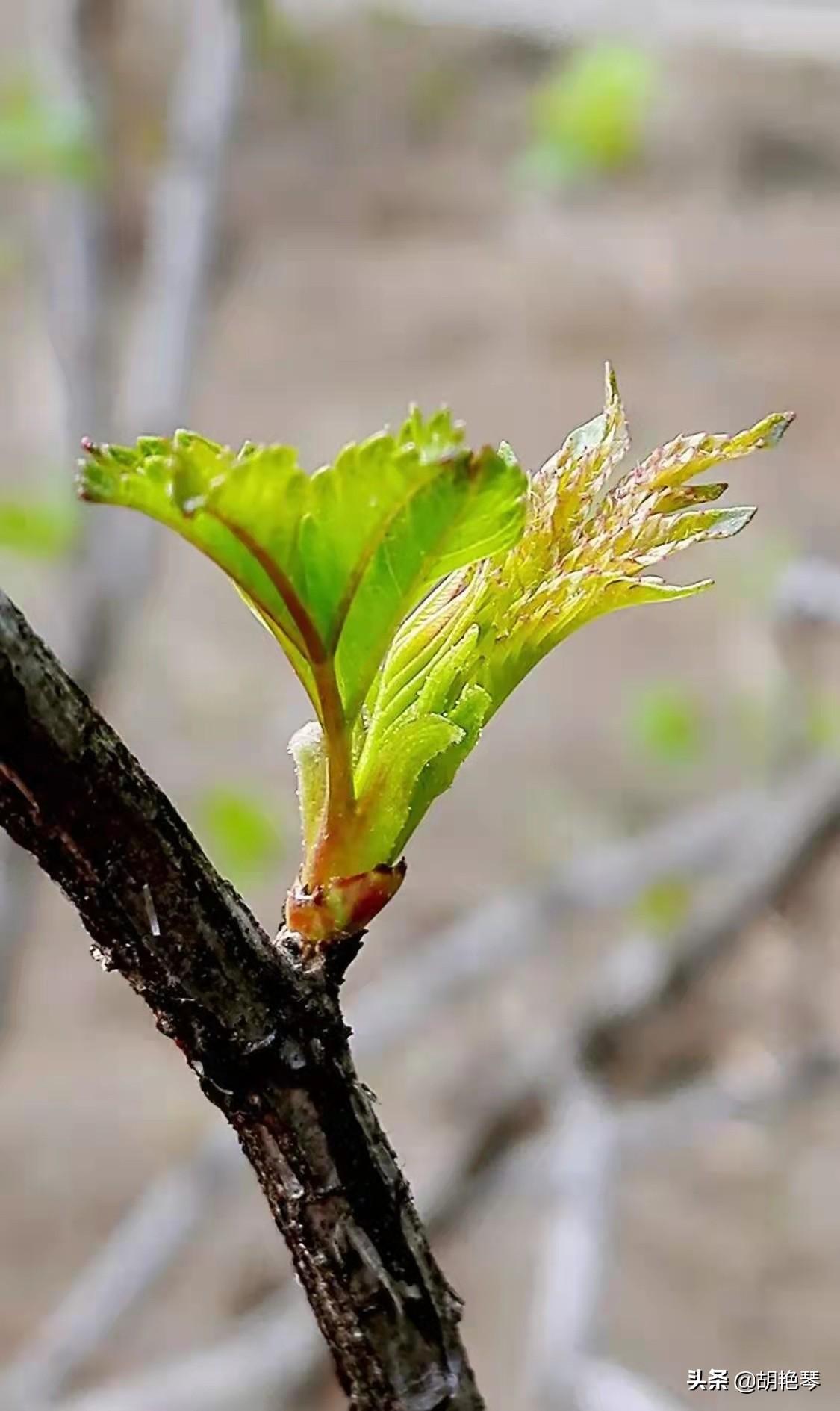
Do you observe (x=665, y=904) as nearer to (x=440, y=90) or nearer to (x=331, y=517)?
(x=331, y=517)

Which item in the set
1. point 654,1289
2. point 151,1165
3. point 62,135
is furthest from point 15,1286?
point 62,135

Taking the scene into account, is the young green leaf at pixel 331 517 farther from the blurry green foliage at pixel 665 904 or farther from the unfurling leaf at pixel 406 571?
the blurry green foliage at pixel 665 904

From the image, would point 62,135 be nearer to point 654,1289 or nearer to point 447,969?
point 447,969

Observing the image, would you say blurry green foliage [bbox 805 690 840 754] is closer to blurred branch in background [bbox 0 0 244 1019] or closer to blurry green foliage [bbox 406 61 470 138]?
blurred branch in background [bbox 0 0 244 1019]

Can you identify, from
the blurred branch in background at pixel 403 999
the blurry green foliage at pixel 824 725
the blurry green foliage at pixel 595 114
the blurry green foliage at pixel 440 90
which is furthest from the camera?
the blurry green foliage at pixel 440 90

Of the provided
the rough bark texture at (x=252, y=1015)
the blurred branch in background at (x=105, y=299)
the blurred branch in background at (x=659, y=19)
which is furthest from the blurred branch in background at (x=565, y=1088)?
the blurred branch in background at (x=659, y=19)

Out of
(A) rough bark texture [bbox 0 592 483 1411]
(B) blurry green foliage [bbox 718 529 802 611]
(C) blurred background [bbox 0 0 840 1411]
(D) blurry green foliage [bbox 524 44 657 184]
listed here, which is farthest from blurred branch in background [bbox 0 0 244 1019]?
(A) rough bark texture [bbox 0 592 483 1411]
